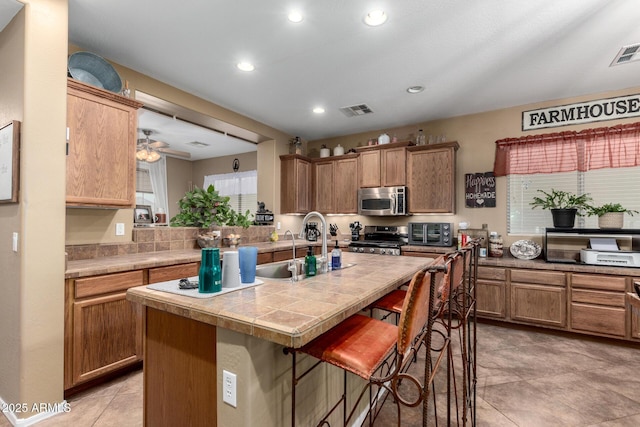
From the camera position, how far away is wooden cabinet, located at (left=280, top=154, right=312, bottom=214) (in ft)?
16.5

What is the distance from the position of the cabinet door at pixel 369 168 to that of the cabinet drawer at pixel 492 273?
1.87 m

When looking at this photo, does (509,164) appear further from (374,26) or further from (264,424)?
(264,424)

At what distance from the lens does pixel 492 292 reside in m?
3.60

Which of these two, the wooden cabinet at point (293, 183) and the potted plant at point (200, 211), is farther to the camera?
the wooden cabinet at point (293, 183)

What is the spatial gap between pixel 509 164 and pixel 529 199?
522 mm

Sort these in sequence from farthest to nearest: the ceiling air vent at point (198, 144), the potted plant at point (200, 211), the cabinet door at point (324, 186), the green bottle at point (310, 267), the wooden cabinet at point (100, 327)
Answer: the ceiling air vent at point (198, 144), the cabinet door at point (324, 186), the potted plant at point (200, 211), the wooden cabinet at point (100, 327), the green bottle at point (310, 267)

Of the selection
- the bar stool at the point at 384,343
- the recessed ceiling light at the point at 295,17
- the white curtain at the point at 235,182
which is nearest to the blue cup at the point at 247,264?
the bar stool at the point at 384,343

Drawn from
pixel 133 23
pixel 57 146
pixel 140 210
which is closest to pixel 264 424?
pixel 57 146

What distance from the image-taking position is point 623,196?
347 centimetres

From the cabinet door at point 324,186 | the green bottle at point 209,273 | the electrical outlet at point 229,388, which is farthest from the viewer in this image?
the cabinet door at point 324,186

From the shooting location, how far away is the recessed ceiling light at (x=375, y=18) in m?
2.22

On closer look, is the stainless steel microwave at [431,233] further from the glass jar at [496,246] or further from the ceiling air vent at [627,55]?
the ceiling air vent at [627,55]

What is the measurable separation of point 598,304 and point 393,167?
2.80 m

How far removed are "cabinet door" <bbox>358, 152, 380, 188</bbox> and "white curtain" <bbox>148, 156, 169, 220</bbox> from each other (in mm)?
4870
